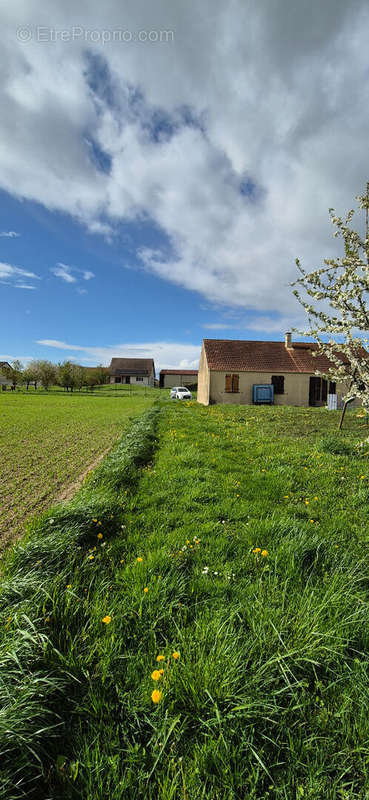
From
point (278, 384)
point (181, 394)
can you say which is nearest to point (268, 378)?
point (278, 384)

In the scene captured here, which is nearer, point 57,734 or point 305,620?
point 57,734

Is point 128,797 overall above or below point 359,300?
below

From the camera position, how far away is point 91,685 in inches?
64.7

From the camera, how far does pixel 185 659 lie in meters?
1.75

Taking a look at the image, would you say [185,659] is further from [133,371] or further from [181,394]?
[133,371]

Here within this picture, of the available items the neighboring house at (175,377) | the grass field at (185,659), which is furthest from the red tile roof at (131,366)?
the grass field at (185,659)

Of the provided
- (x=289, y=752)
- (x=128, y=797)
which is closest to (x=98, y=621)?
(x=128, y=797)

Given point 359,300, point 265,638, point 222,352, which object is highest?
point 222,352

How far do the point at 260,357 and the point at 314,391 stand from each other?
4888mm

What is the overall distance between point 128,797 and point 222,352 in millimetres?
24310

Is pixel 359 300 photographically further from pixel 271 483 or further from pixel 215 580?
pixel 215 580

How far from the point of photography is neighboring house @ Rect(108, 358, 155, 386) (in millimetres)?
72062

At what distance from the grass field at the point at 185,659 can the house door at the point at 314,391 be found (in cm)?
2151

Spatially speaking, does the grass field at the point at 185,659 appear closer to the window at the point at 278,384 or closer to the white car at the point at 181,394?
the window at the point at 278,384
